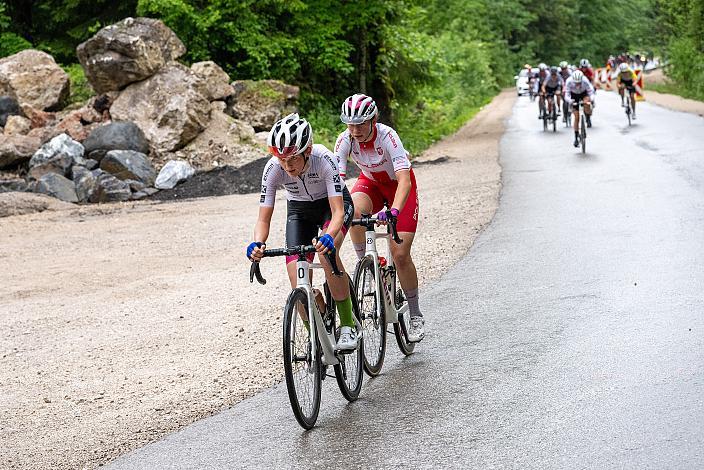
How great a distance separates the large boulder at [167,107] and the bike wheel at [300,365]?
63.0 feet

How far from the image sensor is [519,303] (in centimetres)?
959

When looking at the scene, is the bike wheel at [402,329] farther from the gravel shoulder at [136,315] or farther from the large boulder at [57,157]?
the large boulder at [57,157]

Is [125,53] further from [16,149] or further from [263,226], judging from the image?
[263,226]

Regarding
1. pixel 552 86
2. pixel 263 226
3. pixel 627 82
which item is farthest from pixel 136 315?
pixel 627 82

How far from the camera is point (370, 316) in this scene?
7.60 metres

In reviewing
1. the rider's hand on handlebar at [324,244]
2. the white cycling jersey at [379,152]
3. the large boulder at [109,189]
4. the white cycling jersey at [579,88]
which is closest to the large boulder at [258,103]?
the large boulder at [109,189]

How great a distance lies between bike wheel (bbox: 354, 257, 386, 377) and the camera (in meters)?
7.44

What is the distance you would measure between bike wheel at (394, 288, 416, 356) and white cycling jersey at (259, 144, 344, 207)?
1.41m

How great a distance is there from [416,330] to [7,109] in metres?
21.8

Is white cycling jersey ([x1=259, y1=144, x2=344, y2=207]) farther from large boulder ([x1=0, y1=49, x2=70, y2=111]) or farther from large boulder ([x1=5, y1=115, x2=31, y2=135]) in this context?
large boulder ([x1=0, y1=49, x2=70, y2=111])

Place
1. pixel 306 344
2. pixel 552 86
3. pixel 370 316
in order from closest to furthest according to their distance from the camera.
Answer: pixel 306 344, pixel 370 316, pixel 552 86

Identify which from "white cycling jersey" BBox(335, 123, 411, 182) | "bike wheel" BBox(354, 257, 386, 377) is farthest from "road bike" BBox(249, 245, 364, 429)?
"white cycling jersey" BBox(335, 123, 411, 182)

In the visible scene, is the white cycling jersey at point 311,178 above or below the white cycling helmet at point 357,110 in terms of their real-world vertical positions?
below

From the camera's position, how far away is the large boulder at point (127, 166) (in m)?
23.4
